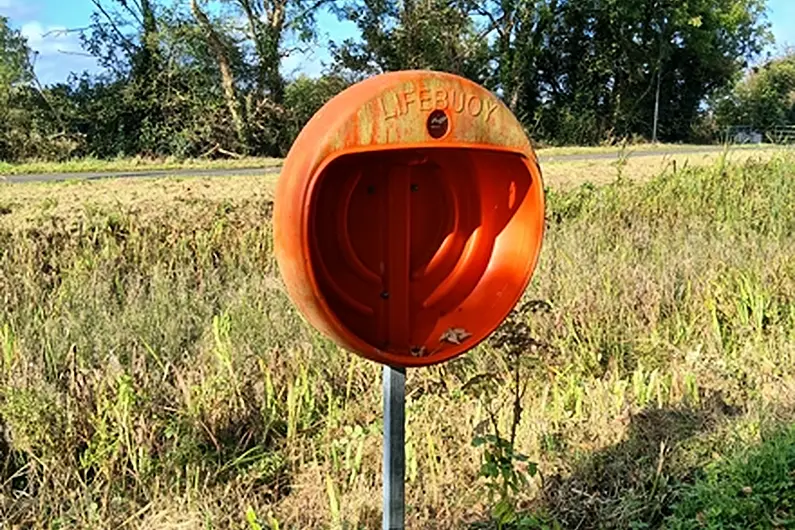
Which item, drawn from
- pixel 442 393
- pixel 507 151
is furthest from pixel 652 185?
pixel 507 151

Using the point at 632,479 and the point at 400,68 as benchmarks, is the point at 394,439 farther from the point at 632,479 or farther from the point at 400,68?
the point at 400,68

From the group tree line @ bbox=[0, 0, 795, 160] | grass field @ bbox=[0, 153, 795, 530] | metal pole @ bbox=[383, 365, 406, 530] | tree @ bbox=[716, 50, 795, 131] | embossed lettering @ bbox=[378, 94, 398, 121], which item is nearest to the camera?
embossed lettering @ bbox=[378, 94, 398, 121]

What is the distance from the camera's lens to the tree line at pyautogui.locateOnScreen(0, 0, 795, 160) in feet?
55.7

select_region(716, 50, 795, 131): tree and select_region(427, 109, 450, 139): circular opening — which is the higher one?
select_region(716, 50, 795, 131): tree

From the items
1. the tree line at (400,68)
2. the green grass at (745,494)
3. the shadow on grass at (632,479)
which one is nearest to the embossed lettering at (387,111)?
the shadow on grass at (632,479)

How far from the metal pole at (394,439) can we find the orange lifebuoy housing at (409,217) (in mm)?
72

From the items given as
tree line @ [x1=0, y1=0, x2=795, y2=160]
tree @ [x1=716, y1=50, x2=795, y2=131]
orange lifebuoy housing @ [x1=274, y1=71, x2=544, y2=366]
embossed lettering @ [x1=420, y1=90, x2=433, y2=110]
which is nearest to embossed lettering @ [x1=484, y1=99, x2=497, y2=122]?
orange lifebuoy housing @ [x1=274, y1=71, x2=544, y2=366]

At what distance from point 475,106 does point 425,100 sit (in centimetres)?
11

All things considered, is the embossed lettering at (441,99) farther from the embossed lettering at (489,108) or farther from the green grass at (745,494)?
the green grass at (745,494)

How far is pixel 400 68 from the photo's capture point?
20938 millimetres

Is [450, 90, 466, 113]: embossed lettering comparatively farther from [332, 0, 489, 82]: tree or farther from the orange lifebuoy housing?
[332, 0, 489, 82]: tree

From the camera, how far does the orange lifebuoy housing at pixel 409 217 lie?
131 centimetres

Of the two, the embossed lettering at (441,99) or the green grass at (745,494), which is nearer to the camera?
the embossed lettering at (441,99)

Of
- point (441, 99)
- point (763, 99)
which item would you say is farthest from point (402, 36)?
point (441, 99)
